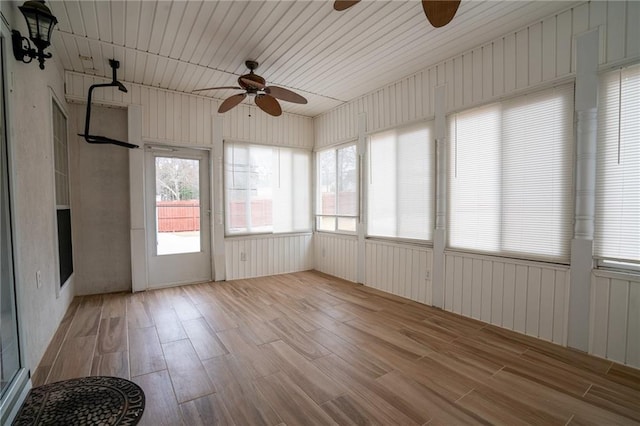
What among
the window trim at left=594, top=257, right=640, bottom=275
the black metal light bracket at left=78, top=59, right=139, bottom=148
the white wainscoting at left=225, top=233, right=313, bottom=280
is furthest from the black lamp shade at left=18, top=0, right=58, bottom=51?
the window trim at left=594, top=257, right=640, bottom=275

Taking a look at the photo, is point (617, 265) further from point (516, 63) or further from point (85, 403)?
point (85, 403)

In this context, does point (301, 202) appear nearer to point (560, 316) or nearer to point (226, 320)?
point (226, 320)

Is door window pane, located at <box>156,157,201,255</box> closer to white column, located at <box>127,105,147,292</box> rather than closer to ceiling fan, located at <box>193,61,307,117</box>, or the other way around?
white column, located at <box>127,105,147,292</box>

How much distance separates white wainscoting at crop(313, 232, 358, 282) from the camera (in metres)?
4.94

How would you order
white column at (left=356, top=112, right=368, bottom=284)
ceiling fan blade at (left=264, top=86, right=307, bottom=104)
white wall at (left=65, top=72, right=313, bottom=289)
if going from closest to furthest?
ceiling fan blade at (left=264, top=86, right=307, bottom=104) → white wall at (left=65, top=72, right=313, bottom=289) → white column at (left=356, top=112, right=368, bottom=284)

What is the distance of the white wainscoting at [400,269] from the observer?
379 cm

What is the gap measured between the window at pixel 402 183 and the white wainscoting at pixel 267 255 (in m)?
1.65

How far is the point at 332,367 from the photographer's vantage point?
232cm

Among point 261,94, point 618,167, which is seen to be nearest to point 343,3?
point 261,94

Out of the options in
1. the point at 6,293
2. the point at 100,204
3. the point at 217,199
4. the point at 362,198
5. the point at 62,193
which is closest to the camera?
the point at 6,293

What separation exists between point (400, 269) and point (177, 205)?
142 inches

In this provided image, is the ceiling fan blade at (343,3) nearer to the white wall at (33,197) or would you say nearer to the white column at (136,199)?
the white wall at (33,197)

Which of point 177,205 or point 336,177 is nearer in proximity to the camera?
point 177,205

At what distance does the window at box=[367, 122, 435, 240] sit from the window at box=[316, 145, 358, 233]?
41cm
